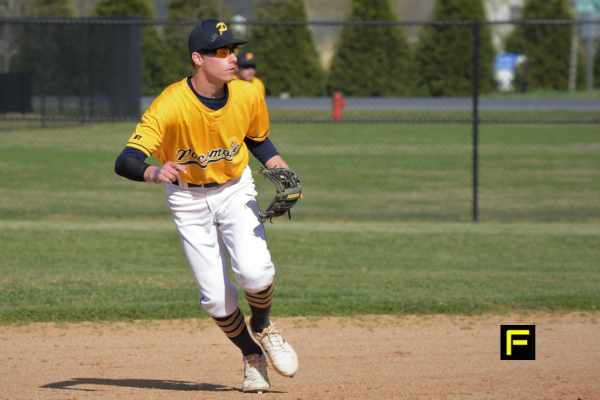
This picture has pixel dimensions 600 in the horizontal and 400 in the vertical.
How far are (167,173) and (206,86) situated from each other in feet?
2.22

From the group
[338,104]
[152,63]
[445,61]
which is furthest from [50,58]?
[338,104]

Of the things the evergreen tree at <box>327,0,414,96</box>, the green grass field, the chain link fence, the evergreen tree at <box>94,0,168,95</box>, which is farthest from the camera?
the evergreen tree at <box>327,0,414,96</box>

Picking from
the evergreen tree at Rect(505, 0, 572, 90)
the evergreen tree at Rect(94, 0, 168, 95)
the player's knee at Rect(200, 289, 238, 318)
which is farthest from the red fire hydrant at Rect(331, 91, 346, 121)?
the player's knee at Rect(200, 289, 238, 318)

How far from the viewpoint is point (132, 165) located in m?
5.96

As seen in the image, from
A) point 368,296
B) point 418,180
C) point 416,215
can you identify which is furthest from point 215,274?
point 418,180

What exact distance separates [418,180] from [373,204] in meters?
3.46

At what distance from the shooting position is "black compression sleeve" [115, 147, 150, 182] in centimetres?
594

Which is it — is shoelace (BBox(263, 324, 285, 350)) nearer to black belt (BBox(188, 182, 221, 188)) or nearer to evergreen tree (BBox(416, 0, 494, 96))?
black belt (BBox(188, 182, 221, 188))

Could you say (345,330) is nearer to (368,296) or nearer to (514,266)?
(368,296)

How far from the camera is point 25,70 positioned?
58.3 feet

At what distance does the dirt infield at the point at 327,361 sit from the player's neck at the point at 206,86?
1721 mm

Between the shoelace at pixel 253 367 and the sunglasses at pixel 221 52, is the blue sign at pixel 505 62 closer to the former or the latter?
the shoelace at pixel 253 367

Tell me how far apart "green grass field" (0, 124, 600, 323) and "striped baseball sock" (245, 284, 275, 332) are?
9.08 ft

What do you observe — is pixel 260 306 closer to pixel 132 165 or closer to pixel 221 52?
pixel 132 165
